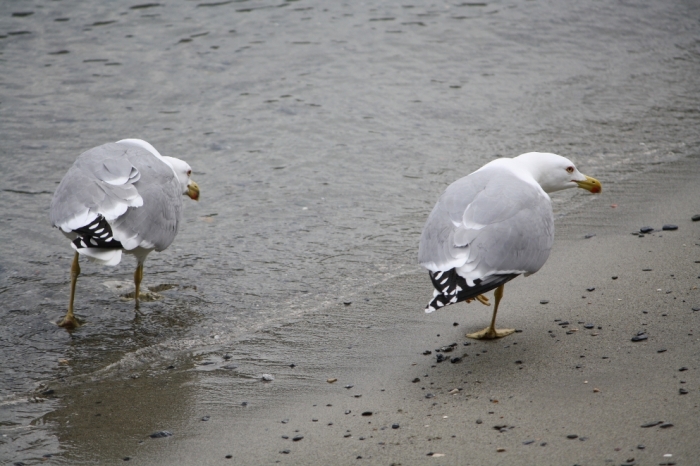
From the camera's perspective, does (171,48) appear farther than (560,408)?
Yes

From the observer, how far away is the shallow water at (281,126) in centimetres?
591

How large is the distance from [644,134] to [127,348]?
6.84m

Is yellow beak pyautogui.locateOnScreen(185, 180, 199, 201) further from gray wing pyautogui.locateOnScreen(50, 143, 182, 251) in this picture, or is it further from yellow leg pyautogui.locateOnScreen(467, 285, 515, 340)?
yellow leg pyautogui.locateOnScreen(467, 285, 515, 340)

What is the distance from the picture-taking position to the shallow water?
5.91 m

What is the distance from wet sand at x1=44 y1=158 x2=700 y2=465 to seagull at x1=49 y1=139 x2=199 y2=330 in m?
1.03

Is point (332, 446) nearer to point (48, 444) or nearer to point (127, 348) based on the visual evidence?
point (48, 444)

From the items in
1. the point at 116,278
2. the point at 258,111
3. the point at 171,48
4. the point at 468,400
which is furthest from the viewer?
the point at 171,48

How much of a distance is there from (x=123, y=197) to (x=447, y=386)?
2750 mm

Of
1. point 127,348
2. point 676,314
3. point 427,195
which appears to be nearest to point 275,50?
point 427,195

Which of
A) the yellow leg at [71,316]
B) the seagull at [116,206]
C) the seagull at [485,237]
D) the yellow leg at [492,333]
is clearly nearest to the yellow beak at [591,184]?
the seagull at [485,237]

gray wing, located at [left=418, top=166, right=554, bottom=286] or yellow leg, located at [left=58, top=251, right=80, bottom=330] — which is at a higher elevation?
gray wing, located at [left=418, top=166, right=554, bottom=286]

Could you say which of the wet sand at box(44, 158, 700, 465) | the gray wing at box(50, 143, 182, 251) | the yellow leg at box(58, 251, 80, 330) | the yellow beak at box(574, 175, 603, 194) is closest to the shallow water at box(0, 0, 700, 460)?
the yellow leg at box(58, 251, 80, 330)

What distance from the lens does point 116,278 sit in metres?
6.54

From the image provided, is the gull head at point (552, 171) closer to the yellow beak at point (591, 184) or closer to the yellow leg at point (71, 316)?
the yellow beak at point (591, 184)
